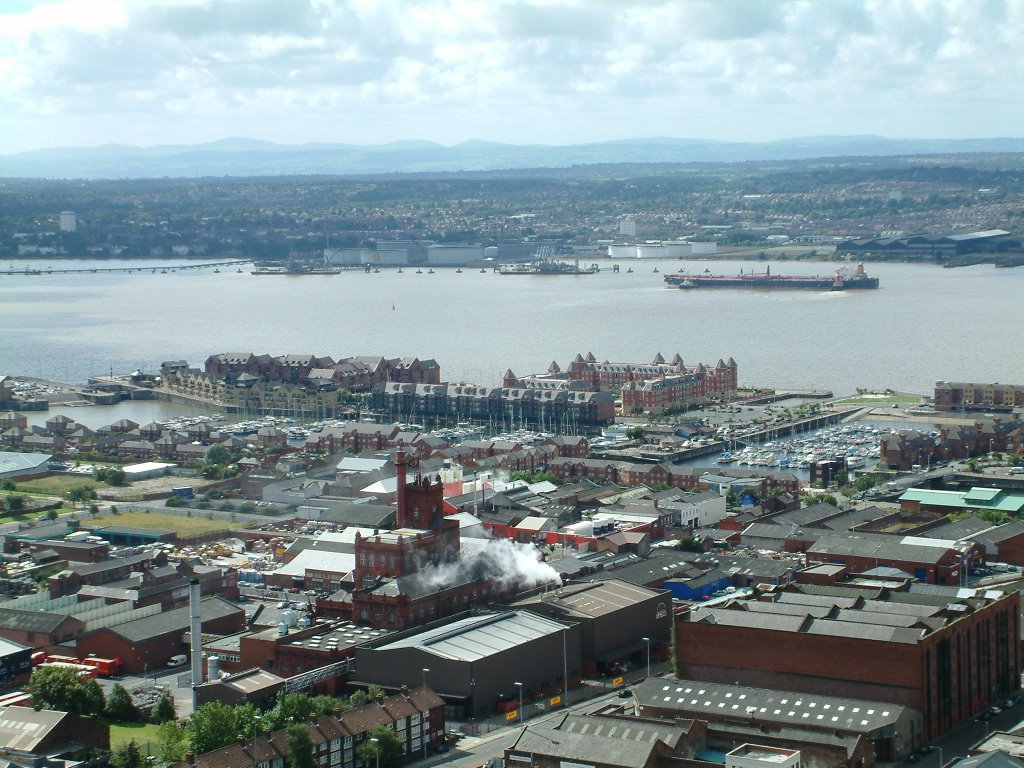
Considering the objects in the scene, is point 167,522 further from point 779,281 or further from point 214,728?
point 779,281

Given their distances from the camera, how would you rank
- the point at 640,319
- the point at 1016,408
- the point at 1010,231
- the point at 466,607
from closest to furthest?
1. the point at 466,607
2. the point at 1016,408
3. the point at 640,319
4. the point at 1010,231

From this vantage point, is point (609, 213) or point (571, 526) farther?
point (609, 213)

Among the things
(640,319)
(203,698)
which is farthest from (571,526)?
(640,319)

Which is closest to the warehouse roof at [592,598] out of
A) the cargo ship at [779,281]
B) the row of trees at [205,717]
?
the row of trees at [205,717]

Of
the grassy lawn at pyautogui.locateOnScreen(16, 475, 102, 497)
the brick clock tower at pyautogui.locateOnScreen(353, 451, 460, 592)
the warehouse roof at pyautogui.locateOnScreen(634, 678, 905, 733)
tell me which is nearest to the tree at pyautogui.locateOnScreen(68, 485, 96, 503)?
the grassy lawn at pyautogui.locateOnScreen(16, 475, 102, 497)

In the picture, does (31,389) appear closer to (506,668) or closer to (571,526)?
(571,526)

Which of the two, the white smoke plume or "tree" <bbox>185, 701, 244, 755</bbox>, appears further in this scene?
the white smoke plume

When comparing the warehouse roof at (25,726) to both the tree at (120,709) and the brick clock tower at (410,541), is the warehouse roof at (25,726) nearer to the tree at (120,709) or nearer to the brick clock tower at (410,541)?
the tree at (120,709)

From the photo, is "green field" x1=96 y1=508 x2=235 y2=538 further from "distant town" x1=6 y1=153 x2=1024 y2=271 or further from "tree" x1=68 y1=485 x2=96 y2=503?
"distant town" x1=6 y1=153 x2=1024 y2=271
